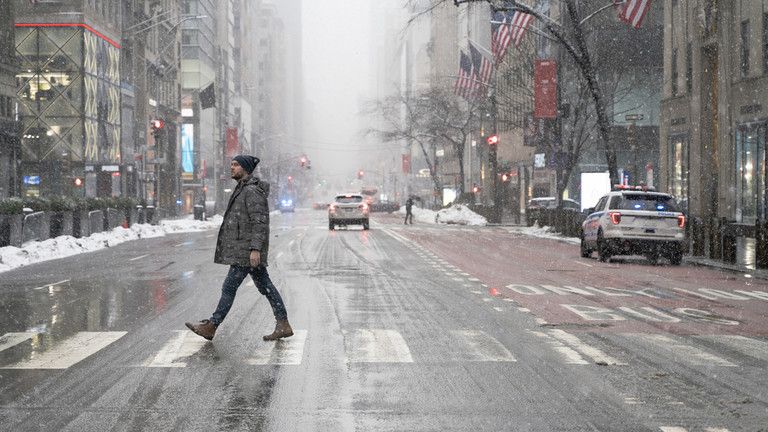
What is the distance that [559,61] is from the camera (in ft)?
156

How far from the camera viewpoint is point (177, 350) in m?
10.5

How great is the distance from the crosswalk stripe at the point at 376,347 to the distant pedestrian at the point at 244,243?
802 millimetres

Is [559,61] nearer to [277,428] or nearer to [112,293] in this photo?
[112,293]

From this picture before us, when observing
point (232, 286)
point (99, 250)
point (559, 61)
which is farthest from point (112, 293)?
point (559, 61)

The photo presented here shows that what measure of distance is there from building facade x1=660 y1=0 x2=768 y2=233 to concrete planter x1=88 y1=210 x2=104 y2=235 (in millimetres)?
21294

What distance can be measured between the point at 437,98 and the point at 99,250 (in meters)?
47.7

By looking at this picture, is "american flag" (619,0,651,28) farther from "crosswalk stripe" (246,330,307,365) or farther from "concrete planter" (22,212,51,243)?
"crosswalk stripe" (246,330,307,365)

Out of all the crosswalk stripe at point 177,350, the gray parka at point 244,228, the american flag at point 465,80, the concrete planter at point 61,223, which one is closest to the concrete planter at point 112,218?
the concrete planter at point 61,223

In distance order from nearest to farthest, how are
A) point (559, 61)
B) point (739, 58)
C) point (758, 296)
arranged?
1. point (758, 296)
2. point (739, 58)
3. point (559, 61)

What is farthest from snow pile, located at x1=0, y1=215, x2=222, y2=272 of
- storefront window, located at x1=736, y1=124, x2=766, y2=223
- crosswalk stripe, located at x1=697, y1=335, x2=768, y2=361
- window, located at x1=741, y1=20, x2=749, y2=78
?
window, located at x1=741, y1=20, x2=749, y2=78

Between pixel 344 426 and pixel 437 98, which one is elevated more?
pixel 437 98

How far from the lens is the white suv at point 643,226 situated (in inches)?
1003

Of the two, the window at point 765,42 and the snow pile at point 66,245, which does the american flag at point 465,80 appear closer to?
the snow pile at point 66,245

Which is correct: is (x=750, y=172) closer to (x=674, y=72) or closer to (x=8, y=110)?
(x=674, y=72)
